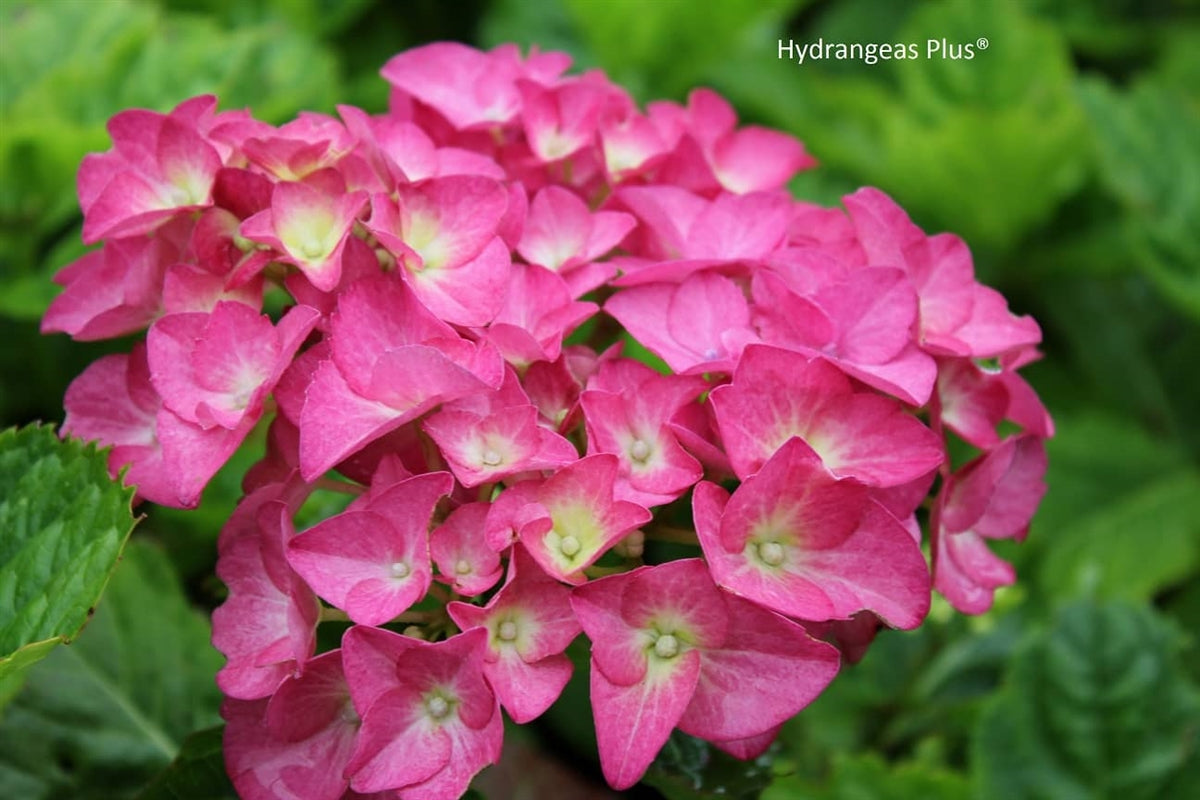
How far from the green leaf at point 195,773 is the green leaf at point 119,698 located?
16 cm

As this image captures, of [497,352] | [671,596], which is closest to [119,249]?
[497,352]

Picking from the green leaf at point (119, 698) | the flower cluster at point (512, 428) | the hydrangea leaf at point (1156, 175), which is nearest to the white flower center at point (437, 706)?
the flower cluster at point (512, 428)

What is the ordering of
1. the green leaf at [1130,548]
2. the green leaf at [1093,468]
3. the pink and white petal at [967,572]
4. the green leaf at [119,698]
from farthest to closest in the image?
the green leaf at [1093,468]
the green leaf at [1130,548]
the green leaf at [119,698]
the pink and white petal at [967,572]

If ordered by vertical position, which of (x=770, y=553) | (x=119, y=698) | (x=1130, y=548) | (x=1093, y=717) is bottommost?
(x=1130, y=548)

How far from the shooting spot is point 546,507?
0.54m

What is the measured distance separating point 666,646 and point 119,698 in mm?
491

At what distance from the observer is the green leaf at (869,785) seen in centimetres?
96

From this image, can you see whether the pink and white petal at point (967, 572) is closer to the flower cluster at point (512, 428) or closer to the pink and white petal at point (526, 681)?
the flower cluster at point (512, 428)

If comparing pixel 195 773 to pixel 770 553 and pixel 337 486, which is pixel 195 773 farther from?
pixel 770 553

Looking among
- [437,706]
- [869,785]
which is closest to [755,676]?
[437,706]

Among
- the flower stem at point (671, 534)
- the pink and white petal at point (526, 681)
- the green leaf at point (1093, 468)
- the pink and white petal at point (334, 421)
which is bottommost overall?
the green leaf at point (1093, 468)

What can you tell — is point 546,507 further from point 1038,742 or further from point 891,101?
point 891,101

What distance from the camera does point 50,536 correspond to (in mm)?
632

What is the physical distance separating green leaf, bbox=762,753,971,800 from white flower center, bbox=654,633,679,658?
47cm
